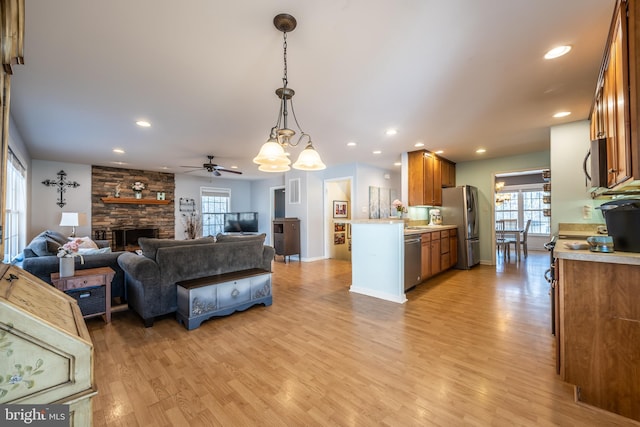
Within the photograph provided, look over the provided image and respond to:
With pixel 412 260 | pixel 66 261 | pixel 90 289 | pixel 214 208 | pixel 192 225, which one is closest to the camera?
pixel 66 261

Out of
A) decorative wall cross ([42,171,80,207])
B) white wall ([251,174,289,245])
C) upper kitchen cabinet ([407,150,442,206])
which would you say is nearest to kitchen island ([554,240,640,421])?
upper kitchen cabinet ([407,150,442,206])

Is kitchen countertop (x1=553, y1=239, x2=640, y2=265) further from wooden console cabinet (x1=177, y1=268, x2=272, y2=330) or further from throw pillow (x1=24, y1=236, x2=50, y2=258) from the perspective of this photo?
throw pillow (x1=24, y1=236, x2=50, y2=258)

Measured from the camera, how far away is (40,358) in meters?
0.66

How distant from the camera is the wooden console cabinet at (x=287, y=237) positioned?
20.9 ft

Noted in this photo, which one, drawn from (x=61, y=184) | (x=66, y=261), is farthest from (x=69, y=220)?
(x=66, y=261)

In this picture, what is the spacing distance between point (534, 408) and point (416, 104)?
2.78m

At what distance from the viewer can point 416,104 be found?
292cm

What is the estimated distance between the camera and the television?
8.22 m

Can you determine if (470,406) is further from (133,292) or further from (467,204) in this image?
(467,204)

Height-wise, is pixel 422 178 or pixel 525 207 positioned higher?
pixel 422 178

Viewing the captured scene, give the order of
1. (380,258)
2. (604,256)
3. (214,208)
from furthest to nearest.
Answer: (214,208)
(380,258)
(604,256)

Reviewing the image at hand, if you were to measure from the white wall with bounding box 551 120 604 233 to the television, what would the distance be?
720cm

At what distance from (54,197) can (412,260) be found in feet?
25.8

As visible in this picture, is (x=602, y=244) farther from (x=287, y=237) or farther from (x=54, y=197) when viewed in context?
(x=54, y=197)
